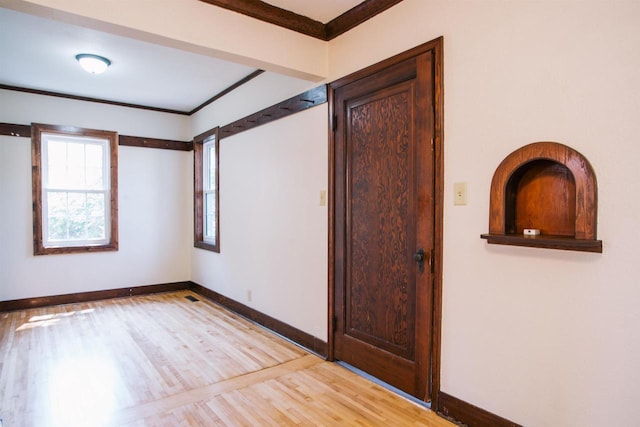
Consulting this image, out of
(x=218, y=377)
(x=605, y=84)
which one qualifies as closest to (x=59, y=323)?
(x=218, y=377)

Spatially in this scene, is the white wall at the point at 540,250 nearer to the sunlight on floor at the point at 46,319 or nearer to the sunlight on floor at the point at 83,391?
the sunlight on floor at the point at 83,391

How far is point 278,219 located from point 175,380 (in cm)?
161

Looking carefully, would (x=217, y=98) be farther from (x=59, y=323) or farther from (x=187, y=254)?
(x=59, y=323)

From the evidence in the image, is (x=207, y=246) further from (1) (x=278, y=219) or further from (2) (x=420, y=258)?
(2) (x=420, y=258)

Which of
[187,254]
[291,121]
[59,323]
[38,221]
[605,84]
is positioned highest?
[291,121]

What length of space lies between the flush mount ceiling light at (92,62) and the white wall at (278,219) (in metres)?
1.46

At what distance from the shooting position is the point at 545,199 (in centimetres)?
183

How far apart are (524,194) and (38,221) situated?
17.4 feet

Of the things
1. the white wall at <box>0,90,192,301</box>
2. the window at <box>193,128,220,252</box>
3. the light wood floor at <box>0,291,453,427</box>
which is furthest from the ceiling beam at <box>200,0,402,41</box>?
the white wall at <box>0,90,192,301</box>

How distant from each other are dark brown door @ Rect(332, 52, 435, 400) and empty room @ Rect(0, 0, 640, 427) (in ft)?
0.05

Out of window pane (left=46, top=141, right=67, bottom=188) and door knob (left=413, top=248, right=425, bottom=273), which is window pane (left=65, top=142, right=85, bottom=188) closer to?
window pane (left=46, top=141, right=67, bottom=188)

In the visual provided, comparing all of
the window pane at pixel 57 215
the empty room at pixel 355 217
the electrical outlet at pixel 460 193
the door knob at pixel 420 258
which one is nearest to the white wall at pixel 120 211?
the empty room at pixel 355 217

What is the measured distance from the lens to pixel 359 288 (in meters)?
2.81

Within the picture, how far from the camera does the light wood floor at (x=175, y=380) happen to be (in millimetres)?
2230
